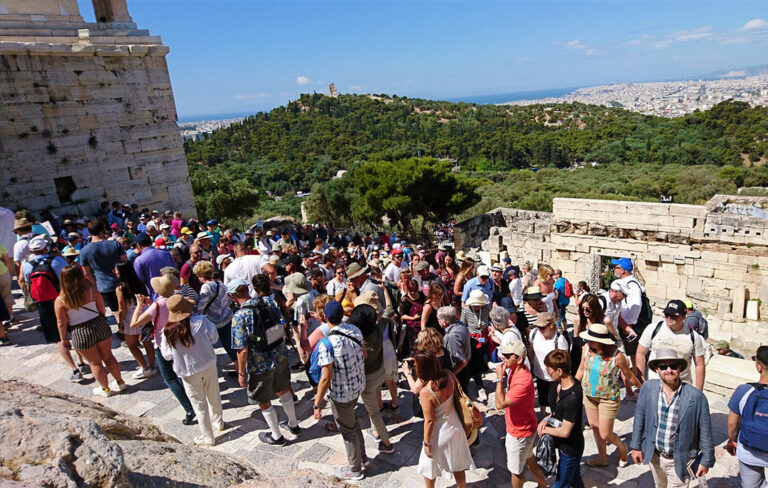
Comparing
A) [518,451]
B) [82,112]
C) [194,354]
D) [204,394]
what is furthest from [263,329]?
[82,112]

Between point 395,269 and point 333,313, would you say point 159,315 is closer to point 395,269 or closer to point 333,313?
point 333,313

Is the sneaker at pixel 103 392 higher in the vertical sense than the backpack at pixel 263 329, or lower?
lower

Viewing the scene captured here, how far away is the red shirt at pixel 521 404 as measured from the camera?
145 inches

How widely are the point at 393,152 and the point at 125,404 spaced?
195 feet

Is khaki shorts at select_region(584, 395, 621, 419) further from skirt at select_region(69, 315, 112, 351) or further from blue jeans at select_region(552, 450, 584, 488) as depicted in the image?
skirt at select_region(69, 315, 112, 351)

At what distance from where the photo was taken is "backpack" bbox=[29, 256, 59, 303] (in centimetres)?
552

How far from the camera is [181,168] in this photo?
1261cm

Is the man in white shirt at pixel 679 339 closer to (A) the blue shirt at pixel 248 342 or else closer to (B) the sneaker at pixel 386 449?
(B) the sneaker at pixel 386 449

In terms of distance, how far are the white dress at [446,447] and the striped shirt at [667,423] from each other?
143 centimetres

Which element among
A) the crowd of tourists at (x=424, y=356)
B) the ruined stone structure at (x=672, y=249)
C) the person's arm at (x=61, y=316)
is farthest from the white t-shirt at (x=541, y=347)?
the ruined stone structure at (x=672, y=249)

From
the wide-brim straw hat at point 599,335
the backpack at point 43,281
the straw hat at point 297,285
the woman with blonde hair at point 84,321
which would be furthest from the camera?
the backpack at point 43,281

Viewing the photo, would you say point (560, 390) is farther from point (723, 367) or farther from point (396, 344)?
point (723, 367)

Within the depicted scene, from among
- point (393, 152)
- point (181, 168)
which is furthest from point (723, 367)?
point (393, 152)

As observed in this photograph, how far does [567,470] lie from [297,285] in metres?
3.25
